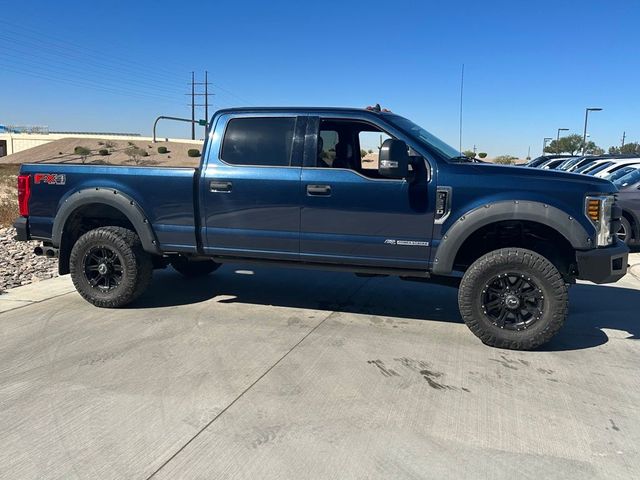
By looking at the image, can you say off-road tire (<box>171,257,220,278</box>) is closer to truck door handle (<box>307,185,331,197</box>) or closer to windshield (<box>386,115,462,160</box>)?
truck door handle (<box>307,185,331,197</box>)

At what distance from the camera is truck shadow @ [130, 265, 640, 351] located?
5512 mm

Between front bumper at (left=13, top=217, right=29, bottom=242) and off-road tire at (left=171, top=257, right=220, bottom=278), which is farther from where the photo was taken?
off-road tire at (left=171, top=257, right=220, bottom=278)

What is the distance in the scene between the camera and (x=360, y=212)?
4.89 metres

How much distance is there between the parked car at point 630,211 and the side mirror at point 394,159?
24.1 ft

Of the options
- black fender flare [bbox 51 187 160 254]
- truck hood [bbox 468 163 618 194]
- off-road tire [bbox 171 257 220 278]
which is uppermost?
truck hood [bbox 468 163 618 194]

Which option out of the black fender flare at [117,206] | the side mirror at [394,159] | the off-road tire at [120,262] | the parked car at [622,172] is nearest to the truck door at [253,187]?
the black fender flare at [117,206]

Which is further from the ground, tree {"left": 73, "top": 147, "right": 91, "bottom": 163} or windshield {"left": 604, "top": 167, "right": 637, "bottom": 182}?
tree {"left": 73, "top": 147, "right": 91, "bottom": 163}

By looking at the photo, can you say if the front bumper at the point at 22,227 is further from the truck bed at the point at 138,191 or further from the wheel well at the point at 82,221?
the wheel well at the point at 82,221

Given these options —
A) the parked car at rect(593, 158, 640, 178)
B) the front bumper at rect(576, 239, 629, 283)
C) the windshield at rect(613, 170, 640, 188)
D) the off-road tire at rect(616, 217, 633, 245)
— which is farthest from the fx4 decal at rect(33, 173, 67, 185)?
the parked car at rect(593, 158, 640, 178)

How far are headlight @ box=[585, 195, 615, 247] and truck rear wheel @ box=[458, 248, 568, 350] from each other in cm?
48

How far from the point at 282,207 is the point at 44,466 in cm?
294

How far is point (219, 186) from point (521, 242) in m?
2.99

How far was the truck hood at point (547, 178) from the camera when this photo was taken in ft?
14.7

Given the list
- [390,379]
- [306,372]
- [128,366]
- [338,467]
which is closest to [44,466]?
[128,366]
